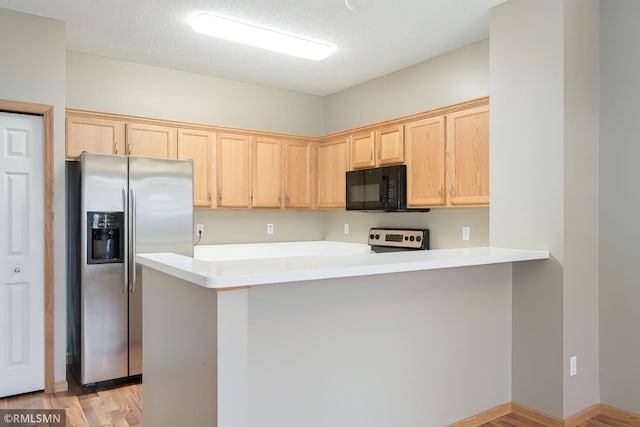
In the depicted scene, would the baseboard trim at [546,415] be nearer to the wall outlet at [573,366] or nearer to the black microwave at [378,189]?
the wall outlet at [573,366]

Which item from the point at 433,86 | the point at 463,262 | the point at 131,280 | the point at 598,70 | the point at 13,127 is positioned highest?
the point at 433,86

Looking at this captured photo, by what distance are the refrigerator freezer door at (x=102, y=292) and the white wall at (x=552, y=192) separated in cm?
268

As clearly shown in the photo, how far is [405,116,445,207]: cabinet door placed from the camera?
3.62 m

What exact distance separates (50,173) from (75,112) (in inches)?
26.2

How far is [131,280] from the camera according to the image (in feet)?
11.2

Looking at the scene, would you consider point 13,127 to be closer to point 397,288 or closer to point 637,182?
point 397,288

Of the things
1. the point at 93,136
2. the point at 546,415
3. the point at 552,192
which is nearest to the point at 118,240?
the point at 93,136

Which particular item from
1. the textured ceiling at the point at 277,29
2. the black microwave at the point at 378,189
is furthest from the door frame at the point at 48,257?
the black microwave at the point at 378,189

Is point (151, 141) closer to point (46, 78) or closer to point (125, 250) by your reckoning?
point (46, 78)

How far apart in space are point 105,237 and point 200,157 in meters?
1.21

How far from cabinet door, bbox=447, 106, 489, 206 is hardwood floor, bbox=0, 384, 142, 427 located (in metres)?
2.67

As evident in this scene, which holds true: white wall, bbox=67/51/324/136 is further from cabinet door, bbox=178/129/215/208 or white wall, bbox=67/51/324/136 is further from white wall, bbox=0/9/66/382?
white wall, bbox=0/9/66/382

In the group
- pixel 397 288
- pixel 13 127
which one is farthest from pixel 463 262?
pixel 13 127

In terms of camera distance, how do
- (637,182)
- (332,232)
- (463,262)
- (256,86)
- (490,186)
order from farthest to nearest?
(332,232) < (256,86) < (490,186) < (637,182) < (463,262)
